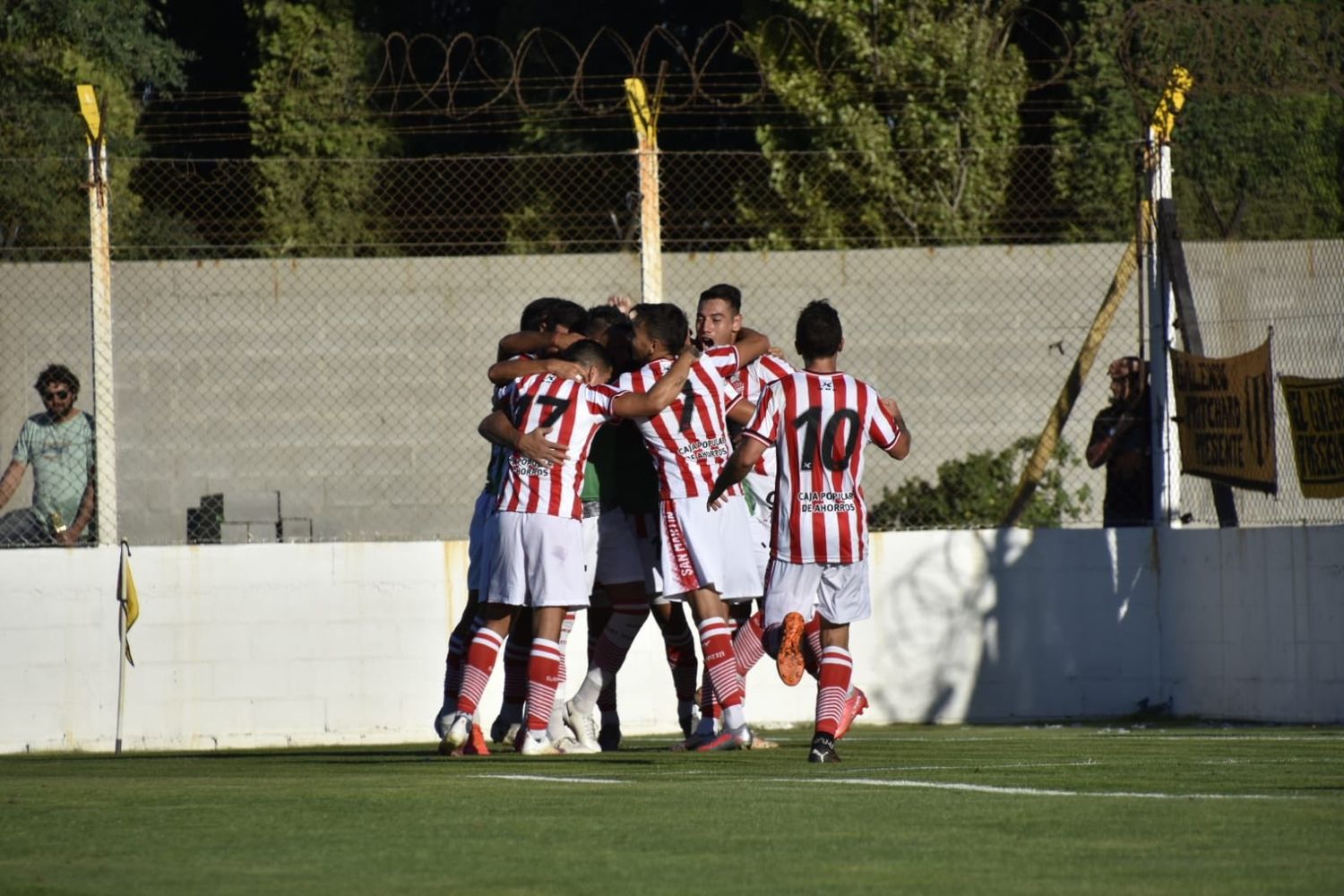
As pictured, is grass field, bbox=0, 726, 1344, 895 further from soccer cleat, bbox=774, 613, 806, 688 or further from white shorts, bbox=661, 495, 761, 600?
white shorts, bbox=661, 495, 761, 600

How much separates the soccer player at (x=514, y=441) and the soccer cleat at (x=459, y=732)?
2cm

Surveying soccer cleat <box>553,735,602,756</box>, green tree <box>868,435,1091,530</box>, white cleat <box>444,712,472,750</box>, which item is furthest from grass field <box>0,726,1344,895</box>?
green tree <box>868,435,1091,530</box>

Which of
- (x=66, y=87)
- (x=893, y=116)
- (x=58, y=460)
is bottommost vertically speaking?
(x=58, y=460)

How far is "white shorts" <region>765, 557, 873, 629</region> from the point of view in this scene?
338 inches

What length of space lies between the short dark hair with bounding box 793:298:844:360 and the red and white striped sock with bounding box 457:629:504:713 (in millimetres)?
2052

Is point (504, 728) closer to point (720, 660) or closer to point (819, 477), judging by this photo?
point (720, 660)

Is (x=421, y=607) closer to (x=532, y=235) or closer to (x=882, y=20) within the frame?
(x=532, y=235)

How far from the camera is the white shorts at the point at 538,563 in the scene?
9.28 meters

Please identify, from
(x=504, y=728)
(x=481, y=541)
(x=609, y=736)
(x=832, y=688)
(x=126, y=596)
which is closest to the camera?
(x=832, y=688)

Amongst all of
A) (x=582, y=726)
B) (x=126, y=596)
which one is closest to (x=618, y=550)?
(x=582, y=726)

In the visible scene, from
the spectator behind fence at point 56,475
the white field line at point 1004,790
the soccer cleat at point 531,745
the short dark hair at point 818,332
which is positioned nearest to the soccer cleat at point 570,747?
the soccer cleat at point 531,745

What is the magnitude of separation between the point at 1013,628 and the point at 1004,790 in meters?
6.56

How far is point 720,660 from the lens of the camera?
31.3 ft

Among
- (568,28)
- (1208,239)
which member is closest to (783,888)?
(1208,239)
